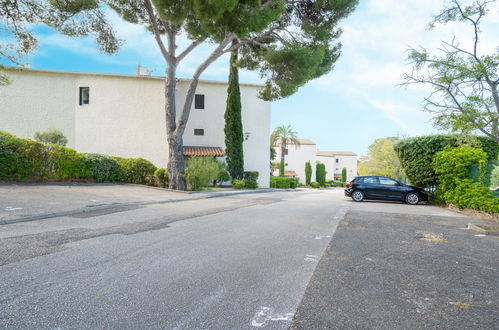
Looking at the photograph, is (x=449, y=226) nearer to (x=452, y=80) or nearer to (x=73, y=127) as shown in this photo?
(x=452, y=80)

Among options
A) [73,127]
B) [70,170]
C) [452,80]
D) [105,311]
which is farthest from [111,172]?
[452,80]

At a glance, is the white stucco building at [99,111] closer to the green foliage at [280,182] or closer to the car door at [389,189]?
the green foliage at [280,182]

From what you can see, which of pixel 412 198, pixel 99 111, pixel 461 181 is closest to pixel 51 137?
pixel 99 111

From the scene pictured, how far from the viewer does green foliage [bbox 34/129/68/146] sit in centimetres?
2072

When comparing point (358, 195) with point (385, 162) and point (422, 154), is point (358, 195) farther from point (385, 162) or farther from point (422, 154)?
point (385, 162)

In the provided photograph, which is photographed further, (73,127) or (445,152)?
(73,127)

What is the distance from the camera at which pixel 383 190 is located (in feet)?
49.5

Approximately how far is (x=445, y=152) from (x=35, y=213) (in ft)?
50.5

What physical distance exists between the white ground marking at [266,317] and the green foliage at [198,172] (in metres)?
13.4

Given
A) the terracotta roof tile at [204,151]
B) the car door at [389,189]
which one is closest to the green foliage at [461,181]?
the car door at [389,189]

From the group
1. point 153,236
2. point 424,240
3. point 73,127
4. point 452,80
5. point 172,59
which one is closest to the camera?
point 153,236

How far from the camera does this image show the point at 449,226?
7789 mm

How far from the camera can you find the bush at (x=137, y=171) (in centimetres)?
1623

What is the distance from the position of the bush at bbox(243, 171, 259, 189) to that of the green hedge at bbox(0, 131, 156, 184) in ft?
28.7
